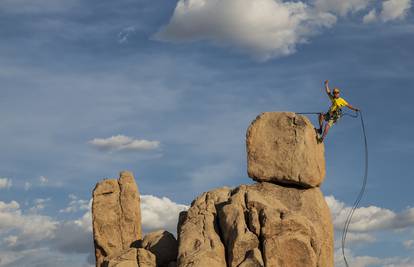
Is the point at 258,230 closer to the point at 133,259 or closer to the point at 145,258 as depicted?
the point at 145,258

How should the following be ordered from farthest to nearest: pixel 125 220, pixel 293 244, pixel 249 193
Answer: pixel 125 220 → pixel 249 193 → pixel 293 244

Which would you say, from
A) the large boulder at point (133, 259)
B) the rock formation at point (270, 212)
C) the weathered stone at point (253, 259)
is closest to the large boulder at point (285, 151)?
the rock formation at point (270, 212)

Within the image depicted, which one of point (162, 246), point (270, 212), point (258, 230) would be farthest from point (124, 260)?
point (270, 212)

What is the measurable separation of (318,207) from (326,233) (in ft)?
5.19

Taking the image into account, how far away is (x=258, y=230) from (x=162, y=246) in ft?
23.4

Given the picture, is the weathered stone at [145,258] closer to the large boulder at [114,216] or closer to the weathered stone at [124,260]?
the weathered stone at [124,260]

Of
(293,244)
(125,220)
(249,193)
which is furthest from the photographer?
(125,220)

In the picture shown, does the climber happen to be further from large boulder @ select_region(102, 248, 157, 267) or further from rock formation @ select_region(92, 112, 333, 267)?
large boulder @ select_region(102, 248, 157, 267)

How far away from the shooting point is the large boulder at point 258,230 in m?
43.3

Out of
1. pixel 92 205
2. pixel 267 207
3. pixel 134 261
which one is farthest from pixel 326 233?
pixel 92 205

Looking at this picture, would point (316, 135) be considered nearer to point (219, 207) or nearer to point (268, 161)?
point (268, 161)

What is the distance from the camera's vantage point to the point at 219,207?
4750 cm

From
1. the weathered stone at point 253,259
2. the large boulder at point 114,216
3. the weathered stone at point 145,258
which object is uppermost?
the large boulder at point 114,216

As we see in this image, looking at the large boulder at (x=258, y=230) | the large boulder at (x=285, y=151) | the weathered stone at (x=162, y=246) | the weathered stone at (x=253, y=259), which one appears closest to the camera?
the weathered stone at (x=253, y=259)
